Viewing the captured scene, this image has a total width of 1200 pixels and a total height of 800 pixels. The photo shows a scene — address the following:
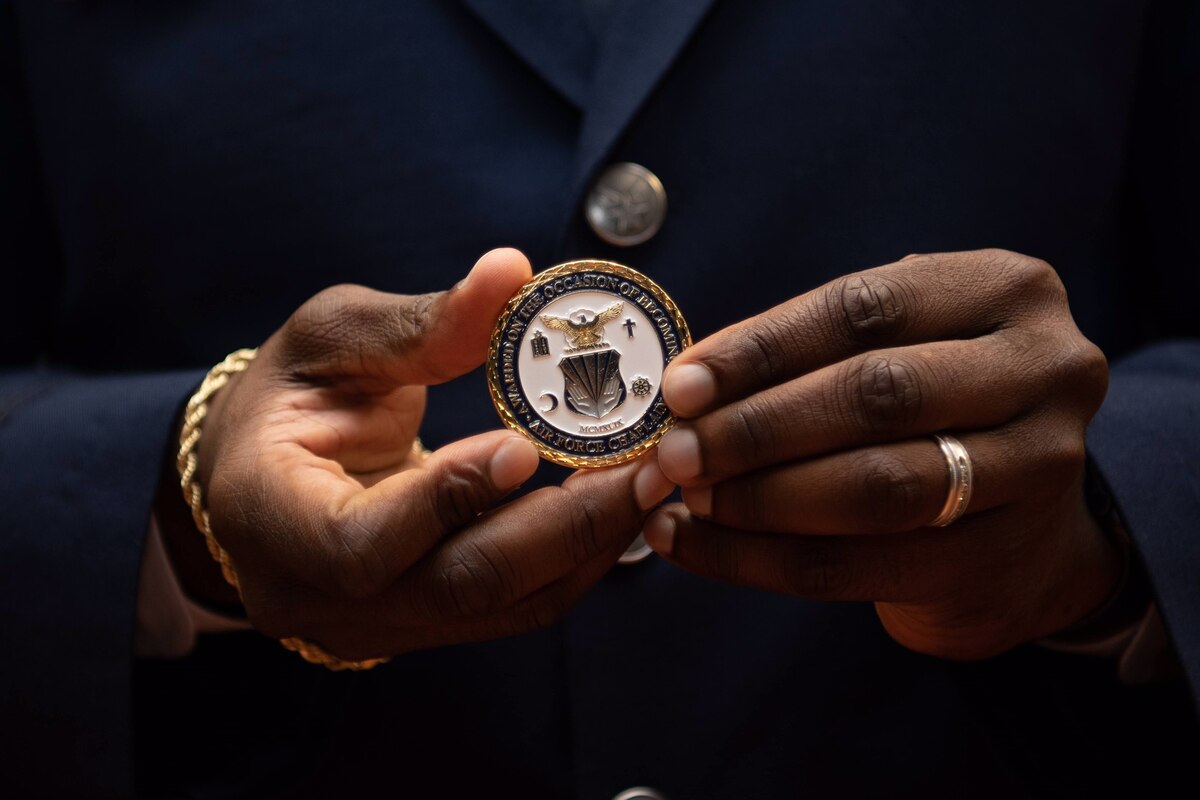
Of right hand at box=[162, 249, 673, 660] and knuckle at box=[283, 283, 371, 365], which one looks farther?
knuckle at box=[283, 283, 371, 365]

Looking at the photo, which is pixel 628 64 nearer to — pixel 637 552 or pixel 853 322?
pixel 853 322

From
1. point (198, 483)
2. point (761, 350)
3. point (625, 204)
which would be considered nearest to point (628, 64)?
point (625, 204)

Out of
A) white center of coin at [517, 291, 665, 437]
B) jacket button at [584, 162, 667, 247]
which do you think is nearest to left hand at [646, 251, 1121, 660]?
white center of coin at [517, 291, 665, 437]

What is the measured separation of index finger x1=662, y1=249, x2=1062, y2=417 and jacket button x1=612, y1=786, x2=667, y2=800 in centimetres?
81

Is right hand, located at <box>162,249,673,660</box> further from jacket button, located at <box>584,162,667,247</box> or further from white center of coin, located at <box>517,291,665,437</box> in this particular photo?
jacket button, located at <box>584,162,667,247</box>

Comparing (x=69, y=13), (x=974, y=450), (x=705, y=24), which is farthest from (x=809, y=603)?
(x=69, y=13)

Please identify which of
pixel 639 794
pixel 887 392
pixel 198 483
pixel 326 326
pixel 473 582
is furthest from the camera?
pixel 639 794

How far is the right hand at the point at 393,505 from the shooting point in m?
1.32

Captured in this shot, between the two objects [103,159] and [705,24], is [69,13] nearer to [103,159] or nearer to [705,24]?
[103,159]

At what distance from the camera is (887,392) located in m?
1.21

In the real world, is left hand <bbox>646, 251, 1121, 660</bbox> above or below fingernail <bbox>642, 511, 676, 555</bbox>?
Result: above

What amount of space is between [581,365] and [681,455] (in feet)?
0.98

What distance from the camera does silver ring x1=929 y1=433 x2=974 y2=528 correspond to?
1247 millimetres

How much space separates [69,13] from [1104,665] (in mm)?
2325
